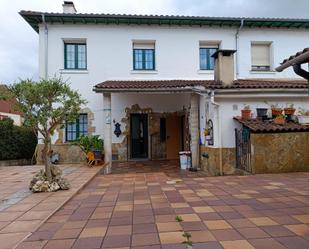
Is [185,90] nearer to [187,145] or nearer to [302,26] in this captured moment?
[187,145]

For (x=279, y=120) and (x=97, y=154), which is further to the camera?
(x=97, y=154)

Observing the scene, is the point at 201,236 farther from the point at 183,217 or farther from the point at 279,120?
the point at 279,120

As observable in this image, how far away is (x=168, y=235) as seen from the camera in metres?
4.00

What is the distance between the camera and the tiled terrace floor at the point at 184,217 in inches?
149

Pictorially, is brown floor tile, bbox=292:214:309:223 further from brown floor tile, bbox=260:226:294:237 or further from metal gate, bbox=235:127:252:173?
metal gate, bbox=235:127:252:173

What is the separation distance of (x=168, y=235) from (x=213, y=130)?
259 inches

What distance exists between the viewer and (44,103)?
281 inches

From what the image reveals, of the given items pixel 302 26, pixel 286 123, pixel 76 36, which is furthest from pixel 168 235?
pixel 302 26

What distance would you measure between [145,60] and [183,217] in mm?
11268

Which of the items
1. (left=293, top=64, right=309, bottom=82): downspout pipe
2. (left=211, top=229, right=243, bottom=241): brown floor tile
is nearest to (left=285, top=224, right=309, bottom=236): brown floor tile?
(left=211, top=229, right=243, bottom=241): brown floor tile

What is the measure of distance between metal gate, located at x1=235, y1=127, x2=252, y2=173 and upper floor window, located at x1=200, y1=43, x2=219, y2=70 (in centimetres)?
627

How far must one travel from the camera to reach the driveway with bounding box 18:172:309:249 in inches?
149

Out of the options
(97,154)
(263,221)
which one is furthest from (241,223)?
(97,154)

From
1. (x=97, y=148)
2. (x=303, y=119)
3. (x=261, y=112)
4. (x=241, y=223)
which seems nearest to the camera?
(x=241, y=223)
